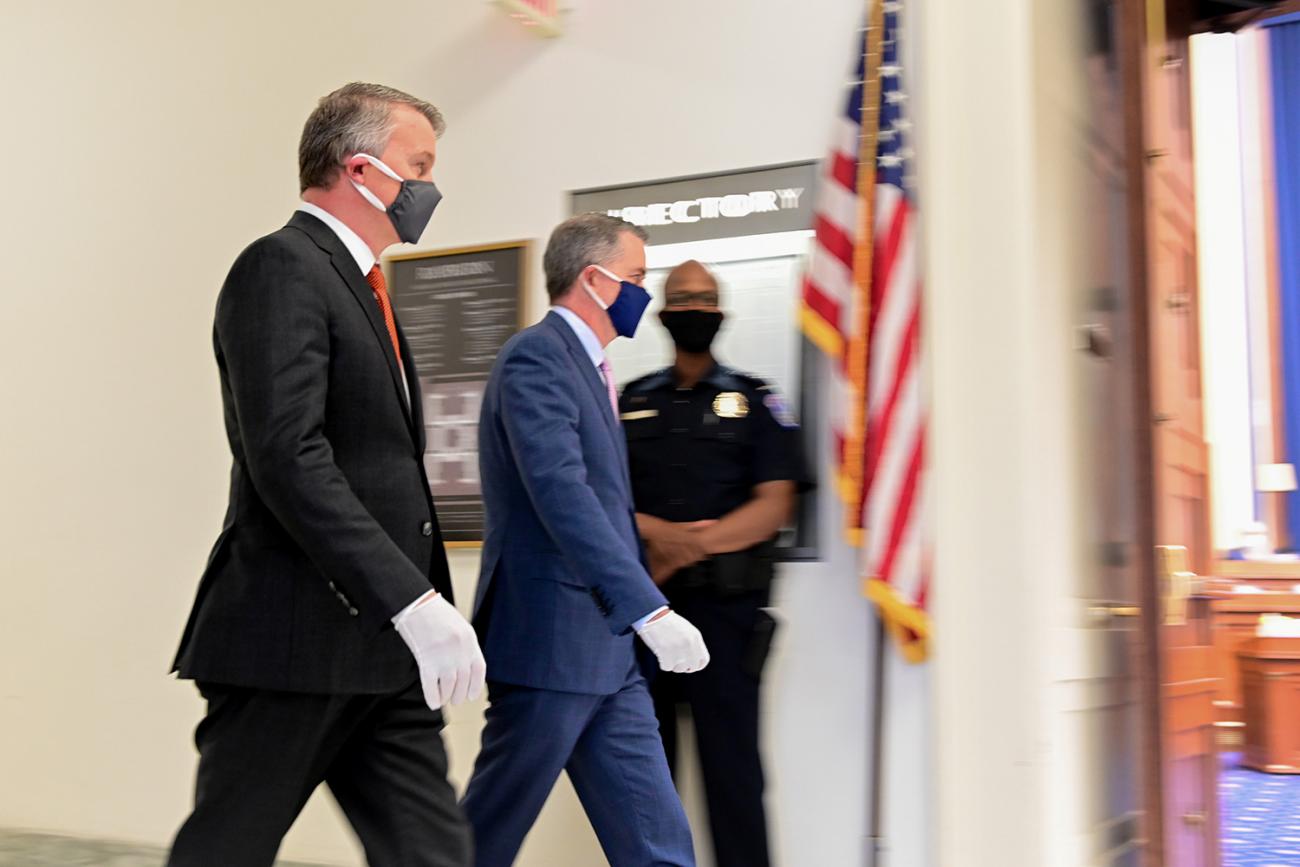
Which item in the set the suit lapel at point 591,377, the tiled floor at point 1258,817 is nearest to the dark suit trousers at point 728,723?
A: the suit lapel at point 591,377

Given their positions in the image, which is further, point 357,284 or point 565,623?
point 565,623

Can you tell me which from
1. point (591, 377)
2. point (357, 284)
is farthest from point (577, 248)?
point (357, 284)

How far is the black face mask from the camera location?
3100 mm

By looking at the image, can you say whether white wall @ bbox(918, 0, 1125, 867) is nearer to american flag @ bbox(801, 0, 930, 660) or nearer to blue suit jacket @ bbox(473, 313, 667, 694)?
american flag @ bbox(801, 0, 930, 660)

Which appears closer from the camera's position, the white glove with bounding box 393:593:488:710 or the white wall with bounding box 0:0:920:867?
the white glove with bounding box 393:593:488:710

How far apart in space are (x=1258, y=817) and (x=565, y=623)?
12.6ft

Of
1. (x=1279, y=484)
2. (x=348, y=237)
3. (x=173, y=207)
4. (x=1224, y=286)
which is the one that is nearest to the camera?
(x=348, y=237)

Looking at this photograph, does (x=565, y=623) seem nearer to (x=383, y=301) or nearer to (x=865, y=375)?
(x=383, y=301)

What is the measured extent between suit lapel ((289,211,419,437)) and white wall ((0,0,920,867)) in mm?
1533

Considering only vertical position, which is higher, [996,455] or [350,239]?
[350,239]

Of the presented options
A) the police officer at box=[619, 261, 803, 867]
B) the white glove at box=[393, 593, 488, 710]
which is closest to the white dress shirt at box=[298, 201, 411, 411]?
the white glove at box=[393, 593, 488, 710]

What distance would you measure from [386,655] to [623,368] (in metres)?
1.77

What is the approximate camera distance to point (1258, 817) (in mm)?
5133

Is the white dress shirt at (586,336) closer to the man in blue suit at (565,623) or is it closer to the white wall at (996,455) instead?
the man in blue suit at (565,623)
